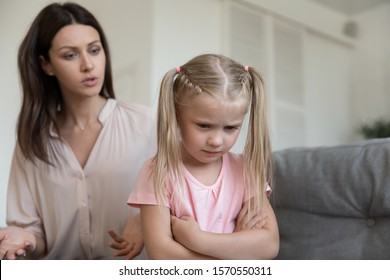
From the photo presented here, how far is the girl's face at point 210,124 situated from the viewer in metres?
0.83

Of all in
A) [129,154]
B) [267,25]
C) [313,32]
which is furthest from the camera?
[313,32]

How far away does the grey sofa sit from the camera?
3.58ft

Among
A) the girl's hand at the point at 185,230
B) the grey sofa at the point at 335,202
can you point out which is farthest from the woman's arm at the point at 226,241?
the grey sofa at the point at 335,202

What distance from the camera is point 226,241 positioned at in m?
0.83

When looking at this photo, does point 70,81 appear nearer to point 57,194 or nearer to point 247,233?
point 57,194

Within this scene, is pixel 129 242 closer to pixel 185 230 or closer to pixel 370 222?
pixel 185 230

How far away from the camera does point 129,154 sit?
1.19 m

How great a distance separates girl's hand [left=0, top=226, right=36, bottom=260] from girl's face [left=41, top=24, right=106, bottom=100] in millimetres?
355

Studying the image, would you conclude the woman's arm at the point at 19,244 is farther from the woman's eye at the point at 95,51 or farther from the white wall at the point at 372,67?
the white wall at the point at 372,67

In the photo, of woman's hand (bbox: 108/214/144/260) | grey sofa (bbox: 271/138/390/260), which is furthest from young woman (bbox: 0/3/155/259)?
grey sofa (bbox: 271/138/390/260)

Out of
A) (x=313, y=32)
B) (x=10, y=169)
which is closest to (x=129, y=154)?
(x=10, y=169)

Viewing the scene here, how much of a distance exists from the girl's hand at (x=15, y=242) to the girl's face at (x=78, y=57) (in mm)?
355
